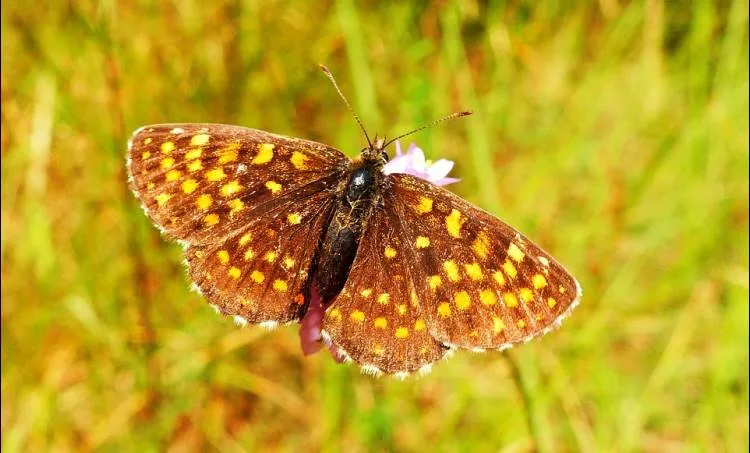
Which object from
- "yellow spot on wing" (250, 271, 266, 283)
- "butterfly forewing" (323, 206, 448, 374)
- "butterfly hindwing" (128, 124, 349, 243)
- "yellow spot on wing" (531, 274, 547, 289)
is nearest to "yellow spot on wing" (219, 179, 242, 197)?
"butterfly hindwing" (128, 124, 349, 243)

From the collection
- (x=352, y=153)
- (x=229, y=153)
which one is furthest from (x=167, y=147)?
(x=352, y=153)

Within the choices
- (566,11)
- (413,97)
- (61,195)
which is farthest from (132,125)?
(566,11)

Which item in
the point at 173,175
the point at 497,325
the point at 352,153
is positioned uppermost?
the point at 173,175

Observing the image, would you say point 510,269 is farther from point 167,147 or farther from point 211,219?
point 167,147

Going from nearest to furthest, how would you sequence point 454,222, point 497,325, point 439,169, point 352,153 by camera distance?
1. point 497,325
2. point 454,222
3. point 439,169
4. point 352,153

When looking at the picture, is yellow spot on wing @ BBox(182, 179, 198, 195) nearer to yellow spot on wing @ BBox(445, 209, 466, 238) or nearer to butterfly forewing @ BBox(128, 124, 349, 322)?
butterfly forewing @ BBox(128, 124, 349, 322)

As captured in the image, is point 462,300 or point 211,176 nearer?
point 462,300

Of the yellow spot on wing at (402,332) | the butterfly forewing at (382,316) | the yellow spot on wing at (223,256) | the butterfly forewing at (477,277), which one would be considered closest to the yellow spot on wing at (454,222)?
the butterfly forewing at (477,277)

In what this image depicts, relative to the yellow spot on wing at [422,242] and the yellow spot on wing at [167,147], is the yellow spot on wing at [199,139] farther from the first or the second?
the yellow spot on wing at [422,242]

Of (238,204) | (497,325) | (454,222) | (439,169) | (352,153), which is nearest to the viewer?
(497,325)
